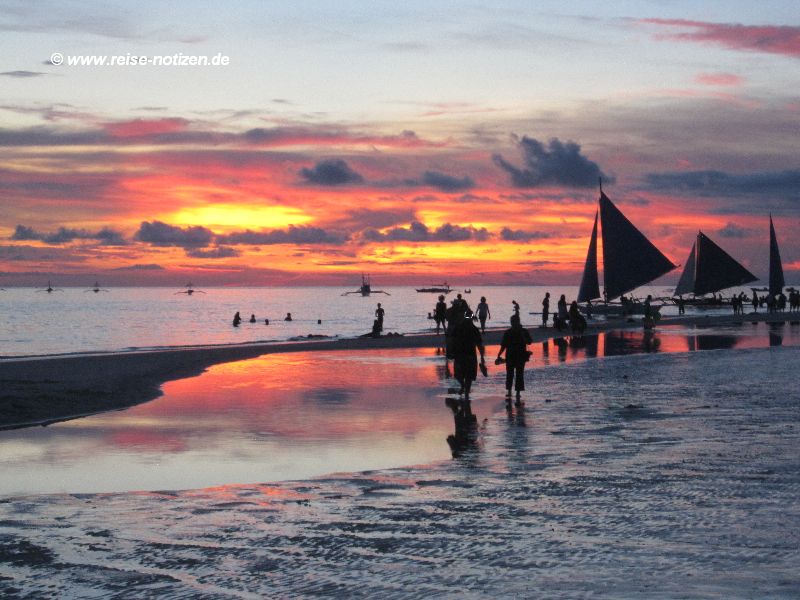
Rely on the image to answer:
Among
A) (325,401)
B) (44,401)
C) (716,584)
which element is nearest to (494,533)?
(716,584)

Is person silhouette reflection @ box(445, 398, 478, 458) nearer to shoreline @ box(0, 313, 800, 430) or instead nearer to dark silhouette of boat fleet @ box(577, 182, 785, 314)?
shoreline @ box(0, 313, 800, 430)

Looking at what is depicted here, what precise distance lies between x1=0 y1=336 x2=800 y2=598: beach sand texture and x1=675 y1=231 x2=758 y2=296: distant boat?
3289 inches

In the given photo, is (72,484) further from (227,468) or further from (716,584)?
(716,584)

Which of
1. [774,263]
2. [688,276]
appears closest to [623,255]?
[688,276]

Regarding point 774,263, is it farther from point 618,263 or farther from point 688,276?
point 618,263

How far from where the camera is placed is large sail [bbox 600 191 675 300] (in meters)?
73.9

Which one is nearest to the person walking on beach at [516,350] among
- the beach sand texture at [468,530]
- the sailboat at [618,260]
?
the beach sand texture at [468,530]

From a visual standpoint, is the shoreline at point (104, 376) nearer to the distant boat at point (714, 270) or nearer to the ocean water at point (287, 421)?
the ocean water at point (287, 421)

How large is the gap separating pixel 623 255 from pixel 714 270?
2433 centimetres

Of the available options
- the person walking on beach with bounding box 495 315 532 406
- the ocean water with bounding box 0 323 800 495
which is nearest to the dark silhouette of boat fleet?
the ocean water with bounding box 0 323 800 495

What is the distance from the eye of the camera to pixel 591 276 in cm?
7525

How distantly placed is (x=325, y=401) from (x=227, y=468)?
→ 772cm

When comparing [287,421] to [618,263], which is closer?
[287,421]

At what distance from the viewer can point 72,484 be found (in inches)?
448
